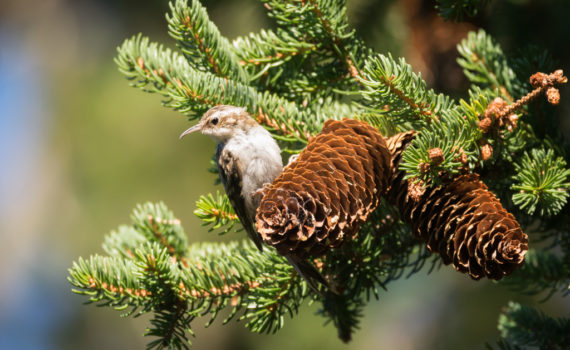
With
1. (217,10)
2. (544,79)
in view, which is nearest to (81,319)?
(217,10)

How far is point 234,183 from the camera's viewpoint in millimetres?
2498

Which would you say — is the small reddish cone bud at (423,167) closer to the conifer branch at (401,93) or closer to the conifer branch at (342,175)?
the conifer branch at (342,175)

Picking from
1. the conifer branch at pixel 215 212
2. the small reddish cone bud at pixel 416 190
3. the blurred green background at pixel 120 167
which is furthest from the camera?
the blurred green background at pixel 120 167

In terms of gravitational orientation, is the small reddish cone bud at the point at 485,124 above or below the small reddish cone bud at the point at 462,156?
above

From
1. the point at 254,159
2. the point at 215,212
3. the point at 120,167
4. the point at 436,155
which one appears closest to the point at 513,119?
the point at 436,155

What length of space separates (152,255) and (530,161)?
123 cm

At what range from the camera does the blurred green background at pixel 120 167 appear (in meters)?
3.36

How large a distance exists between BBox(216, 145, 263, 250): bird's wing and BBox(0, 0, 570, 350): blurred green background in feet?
3.81

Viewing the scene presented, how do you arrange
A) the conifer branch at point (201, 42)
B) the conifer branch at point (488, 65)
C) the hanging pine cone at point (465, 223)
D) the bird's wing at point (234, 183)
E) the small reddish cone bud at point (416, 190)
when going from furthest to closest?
the bird's wing at point (234, 183) < the conifer branch at point (488, 65) < the conifer branch at point (201, 42) < the small reddish cone bud at point (416, 190) < the hanging pine cone at point (465, 223)

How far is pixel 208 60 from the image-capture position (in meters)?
2.02

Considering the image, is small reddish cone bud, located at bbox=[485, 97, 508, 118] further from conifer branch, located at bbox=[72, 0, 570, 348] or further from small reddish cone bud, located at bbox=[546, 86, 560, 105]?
small reddish cone bud, located at bbox=[546, 86, 560, 105]

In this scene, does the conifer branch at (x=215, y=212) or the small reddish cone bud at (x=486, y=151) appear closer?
the small reddish cone bud at (x=486, y=151)

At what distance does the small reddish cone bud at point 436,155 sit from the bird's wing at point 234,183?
37.8 inches

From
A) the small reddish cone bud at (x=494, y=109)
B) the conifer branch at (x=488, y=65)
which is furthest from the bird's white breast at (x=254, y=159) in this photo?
the small reddish cone bud at (x=494, y=109)
